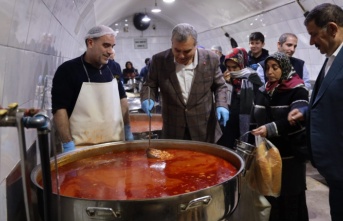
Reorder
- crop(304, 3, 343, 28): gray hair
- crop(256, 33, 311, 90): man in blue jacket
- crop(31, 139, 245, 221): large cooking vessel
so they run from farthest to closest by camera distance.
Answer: crop(256, 33, 311, 90): man in blue jacket, crop(304, 3, 343, 28): gray hair, crop(31, 139, 245, 221): large cooking vessel

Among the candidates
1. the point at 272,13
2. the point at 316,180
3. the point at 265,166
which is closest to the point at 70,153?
the point at 265,166

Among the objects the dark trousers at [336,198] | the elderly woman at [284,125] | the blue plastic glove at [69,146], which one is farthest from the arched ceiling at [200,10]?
the dark trousers at [336,198]

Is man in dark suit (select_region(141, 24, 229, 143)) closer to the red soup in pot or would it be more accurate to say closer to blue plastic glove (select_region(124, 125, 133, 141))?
blue plastic glove (select_region(124, 125, 133, 141))

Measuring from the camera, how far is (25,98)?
6.25 feet

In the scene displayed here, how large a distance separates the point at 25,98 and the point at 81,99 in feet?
1.85

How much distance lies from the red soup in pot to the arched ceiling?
4127 mm

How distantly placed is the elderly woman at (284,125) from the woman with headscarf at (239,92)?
0.85 metres

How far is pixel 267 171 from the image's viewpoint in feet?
7.74

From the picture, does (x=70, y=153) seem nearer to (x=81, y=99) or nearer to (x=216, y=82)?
(x=81, y=99)

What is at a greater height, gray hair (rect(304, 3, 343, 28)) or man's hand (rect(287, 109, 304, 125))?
gray hair (rect(304, 3, 343, 28))

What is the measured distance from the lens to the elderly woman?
2660mm

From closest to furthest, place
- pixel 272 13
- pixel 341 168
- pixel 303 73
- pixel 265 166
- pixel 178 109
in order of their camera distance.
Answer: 1. pixel 341 168
2. pixel 265 166
3. pixel 178 109
4. pixel 303 73
5. pixel 272 13

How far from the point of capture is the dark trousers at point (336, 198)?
210 centimetres

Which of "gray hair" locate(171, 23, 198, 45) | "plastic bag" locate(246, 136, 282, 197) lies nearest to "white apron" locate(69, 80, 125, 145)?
"gray hair" locate(171, 23, 198, 45)
